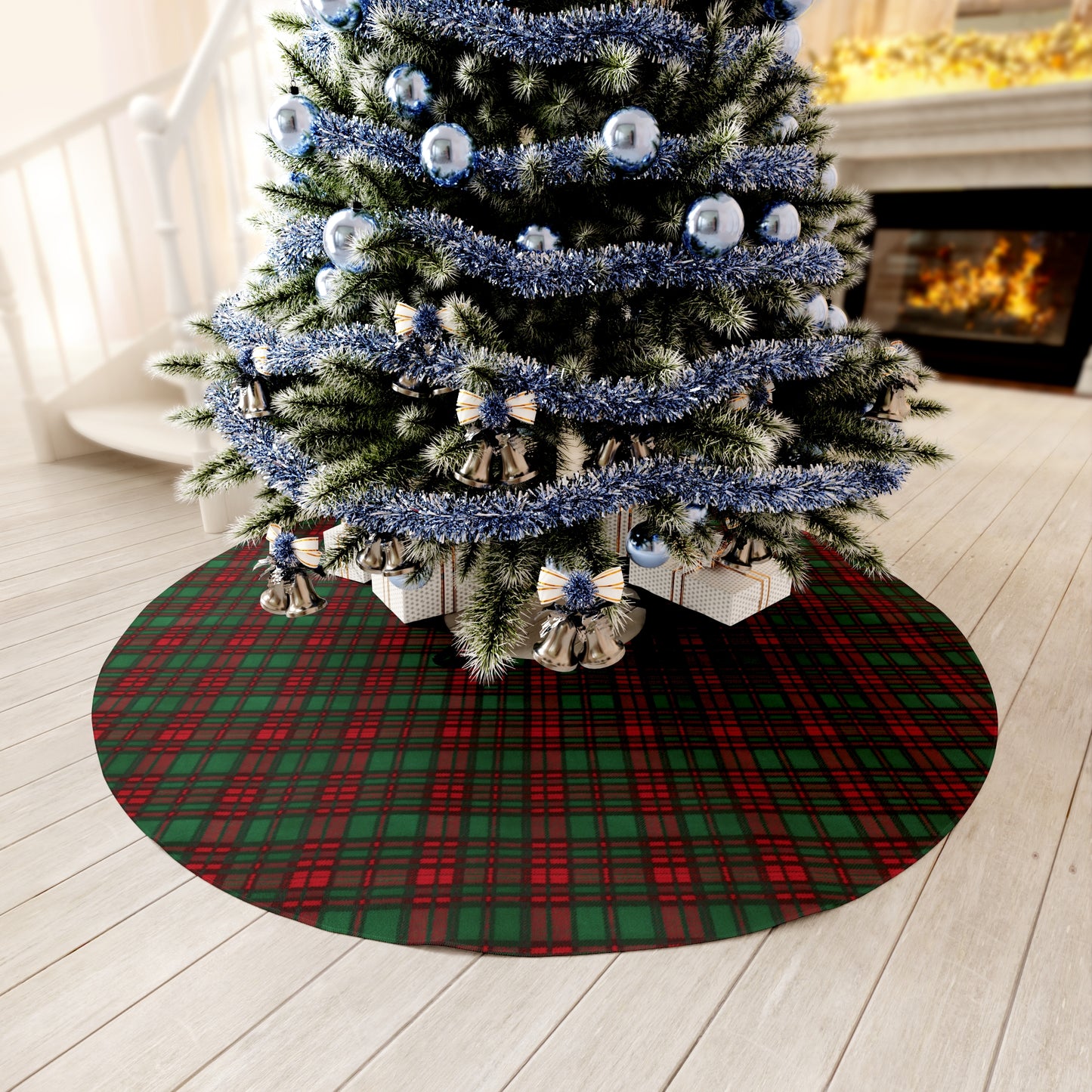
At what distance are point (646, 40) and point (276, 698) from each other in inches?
43.6

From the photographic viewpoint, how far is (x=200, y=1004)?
821mm

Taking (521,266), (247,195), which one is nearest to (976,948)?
(521,266)

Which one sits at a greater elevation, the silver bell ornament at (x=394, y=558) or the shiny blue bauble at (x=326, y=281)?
the shiny blue bauble at (x=326, y=281)

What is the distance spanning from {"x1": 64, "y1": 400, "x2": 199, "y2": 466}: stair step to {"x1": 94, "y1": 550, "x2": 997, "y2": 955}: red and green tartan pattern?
0.78 m

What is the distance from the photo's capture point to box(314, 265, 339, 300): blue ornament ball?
1.12 meters

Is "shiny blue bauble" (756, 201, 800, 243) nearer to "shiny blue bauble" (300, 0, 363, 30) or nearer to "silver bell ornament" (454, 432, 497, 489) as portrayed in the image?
"silver bell ornament" (454, 432, 497, 489)

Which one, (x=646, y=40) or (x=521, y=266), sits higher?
(x=646, y=40)

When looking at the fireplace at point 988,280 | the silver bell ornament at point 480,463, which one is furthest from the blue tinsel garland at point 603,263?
the fireplace at point 988,280

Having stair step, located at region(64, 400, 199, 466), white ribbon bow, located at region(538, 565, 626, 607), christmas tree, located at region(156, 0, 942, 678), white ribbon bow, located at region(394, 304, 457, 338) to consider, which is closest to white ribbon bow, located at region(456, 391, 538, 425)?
christmas tree, located at region(156, 0, 942, 678)

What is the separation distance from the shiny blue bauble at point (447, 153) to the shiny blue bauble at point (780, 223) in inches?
16.9

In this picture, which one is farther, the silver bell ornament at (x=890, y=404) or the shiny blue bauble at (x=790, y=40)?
the silver bell ornament at (x=890, y=404)

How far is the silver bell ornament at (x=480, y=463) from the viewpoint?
1059mm

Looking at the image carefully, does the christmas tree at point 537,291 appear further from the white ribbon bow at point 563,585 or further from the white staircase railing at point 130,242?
the white staircase railing at point 130,242

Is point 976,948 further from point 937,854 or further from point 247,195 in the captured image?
point 247,195
